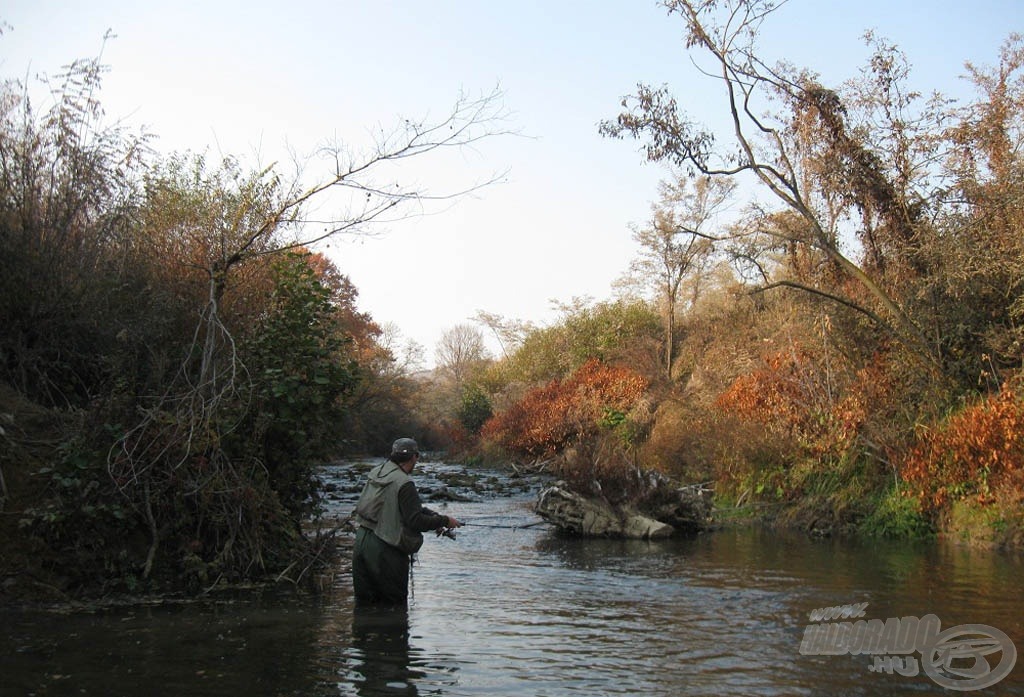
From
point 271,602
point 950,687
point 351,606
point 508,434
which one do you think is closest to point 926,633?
point 950,687

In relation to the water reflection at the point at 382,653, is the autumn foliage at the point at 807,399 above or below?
above

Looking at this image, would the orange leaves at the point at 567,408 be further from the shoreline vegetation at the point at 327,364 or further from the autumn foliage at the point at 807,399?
the autumn foliage at the point at 807,399

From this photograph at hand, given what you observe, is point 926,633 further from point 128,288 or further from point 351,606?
point 128,288

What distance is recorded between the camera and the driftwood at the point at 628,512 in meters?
16.3

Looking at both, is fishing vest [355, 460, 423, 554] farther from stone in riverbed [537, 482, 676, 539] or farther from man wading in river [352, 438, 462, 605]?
stone in riverbed [537, 482, 676, 539]

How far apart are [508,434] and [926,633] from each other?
3056 centimetres

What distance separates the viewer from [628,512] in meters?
16.5

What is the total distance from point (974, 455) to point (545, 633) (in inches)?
400

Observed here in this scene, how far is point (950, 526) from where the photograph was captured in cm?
1574

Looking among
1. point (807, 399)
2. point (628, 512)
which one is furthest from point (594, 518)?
point (807, 399)

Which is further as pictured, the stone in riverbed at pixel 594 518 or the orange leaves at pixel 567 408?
the orange leaves at pixel 567 408

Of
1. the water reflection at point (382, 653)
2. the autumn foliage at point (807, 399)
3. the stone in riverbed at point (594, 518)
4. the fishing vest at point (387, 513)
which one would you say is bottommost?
the water reflection at point (382, 653)

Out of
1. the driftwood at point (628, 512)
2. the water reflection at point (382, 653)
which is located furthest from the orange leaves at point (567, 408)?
the water reflection at point (382, 653)

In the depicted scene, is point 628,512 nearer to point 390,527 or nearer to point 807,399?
point 807,399
